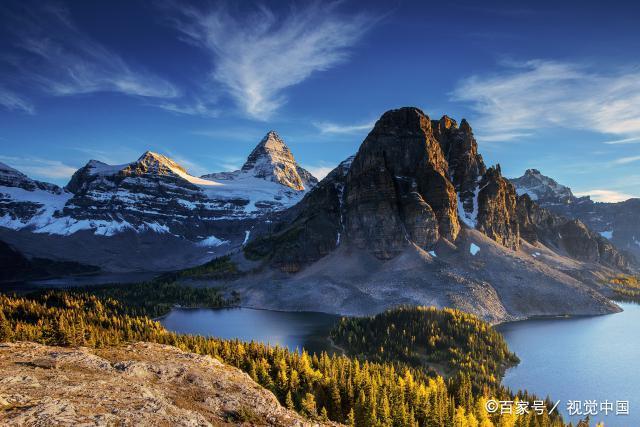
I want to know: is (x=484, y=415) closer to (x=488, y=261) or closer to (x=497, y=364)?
(x=497, y=364)

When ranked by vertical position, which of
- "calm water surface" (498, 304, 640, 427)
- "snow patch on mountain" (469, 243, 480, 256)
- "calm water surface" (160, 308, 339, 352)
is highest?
"snow patch on mountain" (469, 243, 480, 256)

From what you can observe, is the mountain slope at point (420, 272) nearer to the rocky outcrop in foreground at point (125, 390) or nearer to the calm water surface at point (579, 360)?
the calm water surface at point (579, 360)

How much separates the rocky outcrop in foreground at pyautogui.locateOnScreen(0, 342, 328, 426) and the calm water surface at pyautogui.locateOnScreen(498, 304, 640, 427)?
52.9 metres

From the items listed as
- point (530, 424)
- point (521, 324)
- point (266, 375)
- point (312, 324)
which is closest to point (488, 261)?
point (521, 324)

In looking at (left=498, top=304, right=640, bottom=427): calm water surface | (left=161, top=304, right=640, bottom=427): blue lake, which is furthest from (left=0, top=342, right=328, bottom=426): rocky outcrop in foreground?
(left=161, top=304, right=640, bottom=427): blue lake

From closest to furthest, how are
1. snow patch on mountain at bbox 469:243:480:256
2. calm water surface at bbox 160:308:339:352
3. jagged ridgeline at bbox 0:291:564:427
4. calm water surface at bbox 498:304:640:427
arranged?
jagged ridgeline at bbox 0:291:564:427
calm water surface at bbox 498:304:640:427
calm water surface at bbox 160:308:339:352
snow patch on mountain at bbox 469:243:480:256

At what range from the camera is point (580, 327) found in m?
123

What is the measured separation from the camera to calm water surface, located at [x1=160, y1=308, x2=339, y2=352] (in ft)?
362

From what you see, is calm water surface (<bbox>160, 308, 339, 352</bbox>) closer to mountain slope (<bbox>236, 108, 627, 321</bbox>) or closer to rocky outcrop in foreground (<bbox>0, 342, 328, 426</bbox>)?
mountain slope (<bbox>236, 108, 627, 321</bbox>)

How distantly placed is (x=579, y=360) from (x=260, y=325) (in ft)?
280

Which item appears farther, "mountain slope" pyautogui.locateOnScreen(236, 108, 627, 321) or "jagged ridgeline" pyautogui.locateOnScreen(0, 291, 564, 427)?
"mountain slope" pyautogui.locateOnScreen(236, 108, 627, 321)

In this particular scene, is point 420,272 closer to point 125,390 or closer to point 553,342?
point 553,342

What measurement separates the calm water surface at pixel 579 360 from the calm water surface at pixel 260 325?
143ft

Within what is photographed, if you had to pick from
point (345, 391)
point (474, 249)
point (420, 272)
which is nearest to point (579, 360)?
point (345, 391)
